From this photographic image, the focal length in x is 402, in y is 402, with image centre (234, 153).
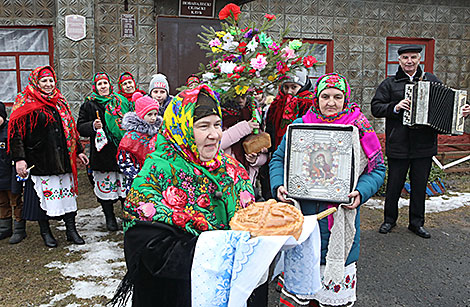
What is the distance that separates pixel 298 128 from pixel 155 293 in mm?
1470

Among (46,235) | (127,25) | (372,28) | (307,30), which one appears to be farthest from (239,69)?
(372,28)

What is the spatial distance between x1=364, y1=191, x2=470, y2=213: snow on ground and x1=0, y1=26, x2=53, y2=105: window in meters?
6.48

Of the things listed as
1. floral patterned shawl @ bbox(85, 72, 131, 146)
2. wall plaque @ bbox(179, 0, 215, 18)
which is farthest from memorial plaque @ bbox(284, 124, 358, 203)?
wall plaque @ bbox(179, 0, 215, 18)

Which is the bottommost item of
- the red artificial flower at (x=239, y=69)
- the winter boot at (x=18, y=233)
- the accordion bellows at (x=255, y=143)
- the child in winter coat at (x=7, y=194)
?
the winter boot at (x=18, y=233)

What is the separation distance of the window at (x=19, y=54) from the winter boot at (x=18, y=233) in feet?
12.7

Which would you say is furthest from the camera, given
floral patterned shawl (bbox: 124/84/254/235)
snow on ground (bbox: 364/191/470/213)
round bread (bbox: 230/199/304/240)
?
snow on ground (bbox: 364/191/470/213)

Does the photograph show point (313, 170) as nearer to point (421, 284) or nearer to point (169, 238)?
point (169, 238)

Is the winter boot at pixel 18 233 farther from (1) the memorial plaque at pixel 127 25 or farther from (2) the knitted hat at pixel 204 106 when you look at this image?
(1) the memorial plaque at pixel 127 25

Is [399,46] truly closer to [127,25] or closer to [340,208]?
[127,25]

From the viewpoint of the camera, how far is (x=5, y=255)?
4.39 m

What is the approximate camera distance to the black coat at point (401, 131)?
4.80 meters

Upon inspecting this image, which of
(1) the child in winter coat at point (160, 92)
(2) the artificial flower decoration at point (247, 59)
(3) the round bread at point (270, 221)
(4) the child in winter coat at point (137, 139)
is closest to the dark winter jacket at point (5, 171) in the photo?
(4) the child in winter coat at point (137, 139)

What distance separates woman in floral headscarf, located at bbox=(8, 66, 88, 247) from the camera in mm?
4321

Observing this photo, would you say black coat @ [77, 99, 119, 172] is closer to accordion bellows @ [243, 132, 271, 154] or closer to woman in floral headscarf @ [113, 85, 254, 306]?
accordion bellows @ [243, 132, 271, 154]
